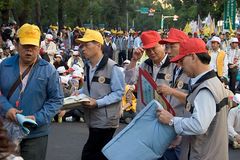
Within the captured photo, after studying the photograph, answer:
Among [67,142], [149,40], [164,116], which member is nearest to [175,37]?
[149,40]

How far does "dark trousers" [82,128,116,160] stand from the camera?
20.0 ft

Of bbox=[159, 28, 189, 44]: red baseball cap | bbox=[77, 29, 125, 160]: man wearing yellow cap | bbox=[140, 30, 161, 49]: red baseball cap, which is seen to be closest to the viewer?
bbox=[159, 28, 189, 44]: red baseball cap

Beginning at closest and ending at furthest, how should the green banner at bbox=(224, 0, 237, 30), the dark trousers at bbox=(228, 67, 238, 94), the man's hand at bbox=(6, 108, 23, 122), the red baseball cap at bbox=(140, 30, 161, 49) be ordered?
the man's hand at bbox=(6, 108, 23, 122)
the red baseball cap at bbox=(140, 30, 161, 49)
the dark trousers at bbox=(228, 67, 238, 94)
the green banner at bbox=(224, 0, 237, 30)

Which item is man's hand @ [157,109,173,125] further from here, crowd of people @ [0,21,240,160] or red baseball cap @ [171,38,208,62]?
red baseball cap @ [171,38,208,62]

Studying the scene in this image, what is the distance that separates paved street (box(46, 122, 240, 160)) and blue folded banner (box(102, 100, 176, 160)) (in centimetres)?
426

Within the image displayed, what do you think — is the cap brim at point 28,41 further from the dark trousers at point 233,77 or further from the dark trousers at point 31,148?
the dark trousers at point 233,77

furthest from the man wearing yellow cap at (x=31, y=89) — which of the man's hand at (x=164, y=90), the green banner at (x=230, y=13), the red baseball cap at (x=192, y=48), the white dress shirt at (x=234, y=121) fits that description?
the green banner at (x=230, y=13)

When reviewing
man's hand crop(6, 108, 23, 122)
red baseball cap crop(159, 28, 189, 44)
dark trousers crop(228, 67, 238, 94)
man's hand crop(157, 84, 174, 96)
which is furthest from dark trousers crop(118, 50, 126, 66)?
man's hand crop(6, 108, 23, 122)

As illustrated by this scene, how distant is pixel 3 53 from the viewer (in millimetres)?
19000

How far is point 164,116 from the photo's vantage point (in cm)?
440

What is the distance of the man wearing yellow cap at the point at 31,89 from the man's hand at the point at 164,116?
3.47 feet

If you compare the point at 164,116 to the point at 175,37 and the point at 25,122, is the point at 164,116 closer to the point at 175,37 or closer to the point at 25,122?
the point at 25,122

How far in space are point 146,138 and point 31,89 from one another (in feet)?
3.69

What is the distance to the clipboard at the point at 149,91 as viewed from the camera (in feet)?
16.1
